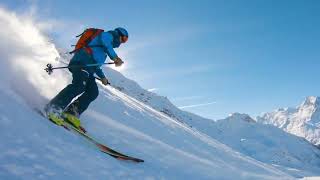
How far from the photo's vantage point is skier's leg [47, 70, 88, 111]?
10.4m

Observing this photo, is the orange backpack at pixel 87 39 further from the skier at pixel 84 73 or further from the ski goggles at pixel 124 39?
the ski goggles at pixel 124 39

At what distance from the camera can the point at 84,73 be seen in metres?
10.8

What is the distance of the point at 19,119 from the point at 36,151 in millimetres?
1070

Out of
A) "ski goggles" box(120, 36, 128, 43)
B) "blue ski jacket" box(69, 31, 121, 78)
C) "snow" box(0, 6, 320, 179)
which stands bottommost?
"snow" box(0, 6, 320, 179)

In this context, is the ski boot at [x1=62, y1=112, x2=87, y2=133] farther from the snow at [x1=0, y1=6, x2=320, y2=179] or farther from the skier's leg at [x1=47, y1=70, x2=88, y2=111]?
the snow at [x1=0, y1=6, x2=320, y2=179]

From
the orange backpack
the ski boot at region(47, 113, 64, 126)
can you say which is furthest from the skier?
the ski boot at region(47, 113, 64, 126)

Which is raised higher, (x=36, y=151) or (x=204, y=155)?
(x=204, y=155)

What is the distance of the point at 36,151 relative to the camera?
732 cm

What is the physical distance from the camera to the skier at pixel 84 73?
10461 mm

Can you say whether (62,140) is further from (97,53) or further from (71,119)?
(97,53)

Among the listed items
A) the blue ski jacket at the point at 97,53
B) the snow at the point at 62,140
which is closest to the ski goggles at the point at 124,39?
the blue ski jacket at the point at 97,53

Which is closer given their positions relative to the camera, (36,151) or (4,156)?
(4,156)

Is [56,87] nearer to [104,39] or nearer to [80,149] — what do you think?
[104,39]

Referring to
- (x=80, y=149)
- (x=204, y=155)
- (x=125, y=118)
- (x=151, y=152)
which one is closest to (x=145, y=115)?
(x=125, y=118)
